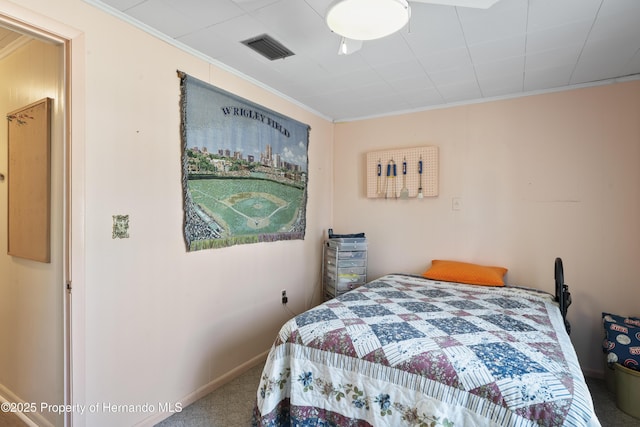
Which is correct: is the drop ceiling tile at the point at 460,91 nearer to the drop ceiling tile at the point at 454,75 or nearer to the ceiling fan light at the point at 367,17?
the drop ceiling tile at the point at 454,75

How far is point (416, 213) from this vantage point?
11.0 ft

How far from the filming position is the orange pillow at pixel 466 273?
2.72m

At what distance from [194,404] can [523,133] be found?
339 cm

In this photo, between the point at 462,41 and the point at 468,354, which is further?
the point at 462,41

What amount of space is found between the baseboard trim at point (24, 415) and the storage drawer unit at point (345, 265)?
89.9 inches

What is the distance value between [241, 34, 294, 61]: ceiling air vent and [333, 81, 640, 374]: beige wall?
1.62 m

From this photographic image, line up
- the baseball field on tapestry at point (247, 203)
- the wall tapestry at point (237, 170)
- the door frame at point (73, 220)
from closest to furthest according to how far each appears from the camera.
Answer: the door frame at point (73, 220) < the wall tapestry at point (237, 170) < the baseball field on tapestry at point (247, 203)

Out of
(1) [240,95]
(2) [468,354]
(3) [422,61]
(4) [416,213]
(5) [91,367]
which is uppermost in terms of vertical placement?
(3) [422,61]

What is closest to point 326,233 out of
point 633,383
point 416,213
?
point 416,213

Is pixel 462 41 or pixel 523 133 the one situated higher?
pixel 462 41

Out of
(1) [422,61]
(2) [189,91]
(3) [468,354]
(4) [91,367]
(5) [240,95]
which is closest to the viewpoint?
(3) [468,354]

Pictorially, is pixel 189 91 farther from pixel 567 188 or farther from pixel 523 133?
pixel 567 188

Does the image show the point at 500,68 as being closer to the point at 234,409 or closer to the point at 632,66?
the point at 632,66

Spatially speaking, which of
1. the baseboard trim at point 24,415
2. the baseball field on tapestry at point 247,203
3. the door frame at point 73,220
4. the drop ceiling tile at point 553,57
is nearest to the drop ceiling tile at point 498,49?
the drop ceiling tile at point 553,57
